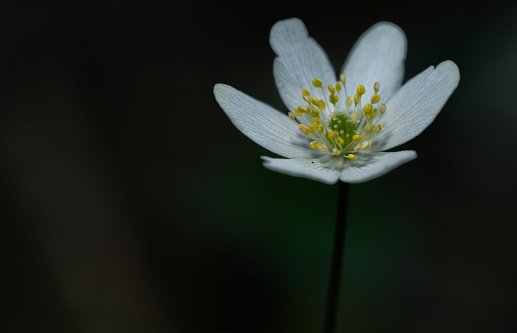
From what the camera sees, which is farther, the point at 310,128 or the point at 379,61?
the point at 379,61

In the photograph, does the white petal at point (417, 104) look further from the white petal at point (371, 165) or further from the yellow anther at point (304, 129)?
the yellow anther at point (304, 129)

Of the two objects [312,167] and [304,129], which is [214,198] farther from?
[312,167]

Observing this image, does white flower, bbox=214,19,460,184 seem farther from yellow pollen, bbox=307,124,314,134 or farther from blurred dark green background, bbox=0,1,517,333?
blurred dark green background, bbox=0,1,517,333

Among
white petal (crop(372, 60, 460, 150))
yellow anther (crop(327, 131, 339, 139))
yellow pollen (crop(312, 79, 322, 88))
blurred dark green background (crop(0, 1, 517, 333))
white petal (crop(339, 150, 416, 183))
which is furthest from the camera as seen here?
blurred dark green background (crop(0, 1, 517, 333))

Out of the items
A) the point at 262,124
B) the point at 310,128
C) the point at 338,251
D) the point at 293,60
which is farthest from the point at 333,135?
the point at 338,251

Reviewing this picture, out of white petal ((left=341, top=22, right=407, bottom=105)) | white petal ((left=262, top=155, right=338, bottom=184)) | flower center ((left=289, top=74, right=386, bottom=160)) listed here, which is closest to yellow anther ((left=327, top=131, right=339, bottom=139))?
flower center ((left=289, top=74, right=386, bottom=160))

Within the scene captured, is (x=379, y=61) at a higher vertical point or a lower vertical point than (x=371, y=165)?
higher

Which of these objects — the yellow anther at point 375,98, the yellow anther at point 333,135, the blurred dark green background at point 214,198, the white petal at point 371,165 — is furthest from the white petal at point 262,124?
the blurred dark green background at point 214,198
